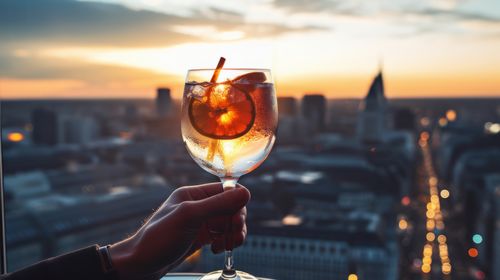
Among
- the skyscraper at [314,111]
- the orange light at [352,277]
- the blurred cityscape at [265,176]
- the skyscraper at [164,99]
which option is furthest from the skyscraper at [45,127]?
the orange light at [352,277]

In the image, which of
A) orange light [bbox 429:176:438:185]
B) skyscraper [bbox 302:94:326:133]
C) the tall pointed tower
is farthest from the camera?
orange light [bbox 429:176:438:185]

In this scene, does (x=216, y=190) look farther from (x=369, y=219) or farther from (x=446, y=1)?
(x=369, y=219)

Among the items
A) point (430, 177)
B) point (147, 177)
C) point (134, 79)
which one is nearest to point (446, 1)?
point (134, 79)

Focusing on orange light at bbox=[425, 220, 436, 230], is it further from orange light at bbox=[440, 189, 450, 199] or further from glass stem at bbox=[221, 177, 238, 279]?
glass stem at bbox=[221, 177, 238, 279]

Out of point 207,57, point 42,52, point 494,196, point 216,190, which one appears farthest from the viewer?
point 494,196

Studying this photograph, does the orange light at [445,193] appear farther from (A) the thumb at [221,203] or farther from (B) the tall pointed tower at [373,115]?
(A) the thumb at [221,203]

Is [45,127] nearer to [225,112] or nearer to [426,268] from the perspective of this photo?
[225,112]

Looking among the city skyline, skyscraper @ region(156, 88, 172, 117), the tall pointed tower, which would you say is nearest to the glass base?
the city skyline

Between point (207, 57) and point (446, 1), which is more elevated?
point (446, 1)
